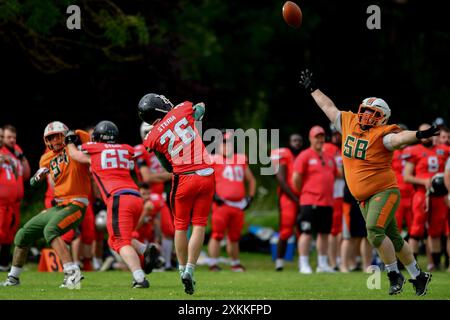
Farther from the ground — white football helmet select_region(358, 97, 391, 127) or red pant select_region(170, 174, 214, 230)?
white football helmet select_region(358, 97, 391, 127)

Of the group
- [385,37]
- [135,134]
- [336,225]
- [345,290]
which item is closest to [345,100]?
[385,37]

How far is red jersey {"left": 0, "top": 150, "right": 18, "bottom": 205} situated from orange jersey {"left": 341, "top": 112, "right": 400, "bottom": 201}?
6143 millimetres

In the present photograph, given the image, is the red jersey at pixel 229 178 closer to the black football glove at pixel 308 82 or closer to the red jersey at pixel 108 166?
the red jersey at pixel 108 166

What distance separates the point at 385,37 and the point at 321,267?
14.1 m

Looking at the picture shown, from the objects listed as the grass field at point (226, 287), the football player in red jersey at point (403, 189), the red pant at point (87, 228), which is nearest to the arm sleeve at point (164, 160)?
the grass field at point (226, 287)

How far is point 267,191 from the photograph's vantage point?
23.6 metres

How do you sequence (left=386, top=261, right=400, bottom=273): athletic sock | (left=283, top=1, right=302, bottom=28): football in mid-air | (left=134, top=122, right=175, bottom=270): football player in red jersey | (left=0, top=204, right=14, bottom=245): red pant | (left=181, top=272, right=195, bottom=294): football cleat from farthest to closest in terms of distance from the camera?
(left=134, top=122, right=175, bottom=270): football player in red jersey < (left=0, top=204, right=14, bottom=245): red pant < (left=283, top=1, right=302, bottom=28): football in mid-air < (left=386, top=261, right=400, bottom=273): athletic sock < (left=181, top=272, right=195, bottom=294): football cleat

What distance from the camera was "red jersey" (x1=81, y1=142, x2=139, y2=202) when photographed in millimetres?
11164

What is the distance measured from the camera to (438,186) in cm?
1493

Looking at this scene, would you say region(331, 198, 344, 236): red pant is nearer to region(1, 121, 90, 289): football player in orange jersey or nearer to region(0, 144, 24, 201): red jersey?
region(0, 144, 24, 201): red jersey

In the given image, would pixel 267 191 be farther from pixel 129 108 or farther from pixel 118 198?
pixel 118 198

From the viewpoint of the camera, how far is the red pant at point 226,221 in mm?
15758

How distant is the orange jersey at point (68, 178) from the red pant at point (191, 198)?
5.33 feet

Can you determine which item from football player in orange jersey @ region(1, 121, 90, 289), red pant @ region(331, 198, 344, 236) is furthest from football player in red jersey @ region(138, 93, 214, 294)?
red pant @ region(331, 198, 344, 236)
